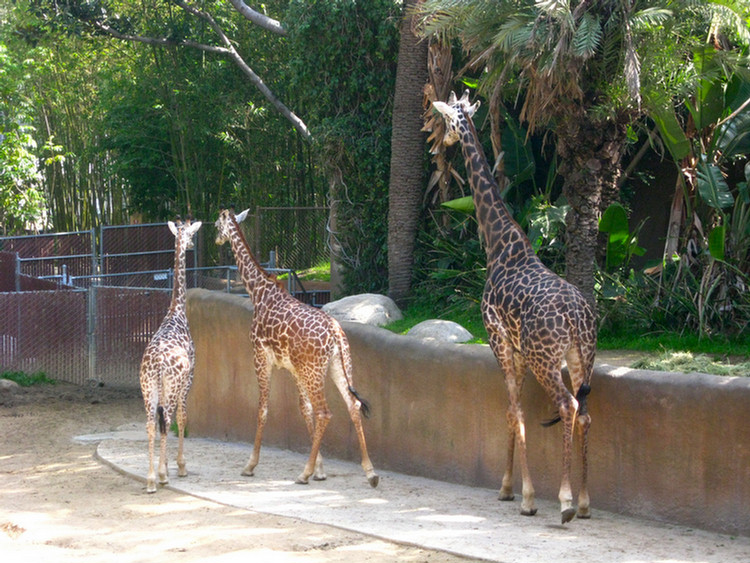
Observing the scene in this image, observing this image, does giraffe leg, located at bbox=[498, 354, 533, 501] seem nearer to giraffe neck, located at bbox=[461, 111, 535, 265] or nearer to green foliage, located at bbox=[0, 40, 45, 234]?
giraffe neck, located at bbox=[461, 111, 535, 265]

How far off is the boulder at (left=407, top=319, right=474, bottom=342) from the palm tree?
1508 millimetres

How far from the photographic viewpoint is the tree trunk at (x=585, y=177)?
31.0 feet

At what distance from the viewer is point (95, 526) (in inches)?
263

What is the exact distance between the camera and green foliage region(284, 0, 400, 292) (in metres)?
15.8

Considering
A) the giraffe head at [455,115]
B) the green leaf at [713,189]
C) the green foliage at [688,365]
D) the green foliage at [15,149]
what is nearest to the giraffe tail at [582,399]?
the green foliage at [688,365]

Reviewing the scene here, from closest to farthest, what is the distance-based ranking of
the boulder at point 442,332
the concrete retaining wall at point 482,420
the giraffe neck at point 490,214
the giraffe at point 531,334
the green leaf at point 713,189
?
the concrete retaining wall at point 482,420 → the giraffe at point 531,334 → the giraffe neck at point 490,214 → the green leaf at point 713,189 → the boulder at point 442,332

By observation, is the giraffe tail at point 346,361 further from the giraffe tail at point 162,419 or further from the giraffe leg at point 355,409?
the giraffe tail at point 162,419

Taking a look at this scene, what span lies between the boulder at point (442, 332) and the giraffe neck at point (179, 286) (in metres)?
2.88

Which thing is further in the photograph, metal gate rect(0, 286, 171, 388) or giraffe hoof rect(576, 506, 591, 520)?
metal gate rect(0, 286, 171, 388)

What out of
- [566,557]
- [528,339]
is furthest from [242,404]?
[566,557]

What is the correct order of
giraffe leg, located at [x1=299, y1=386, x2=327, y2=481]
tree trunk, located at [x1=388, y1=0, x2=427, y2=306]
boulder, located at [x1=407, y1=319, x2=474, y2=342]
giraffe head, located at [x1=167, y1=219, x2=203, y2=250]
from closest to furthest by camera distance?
giraffe leg, located at [x1=299, y1=386, x2=327, y2=481]
giraffe head, located at [x1=167, y1=219, x2=203, y2=250]
boulder, located at [x1=407, y1=319, x2=474, y2=342]
tree trunk, located at [x1=388, y1=0, x2=427, y2=306]

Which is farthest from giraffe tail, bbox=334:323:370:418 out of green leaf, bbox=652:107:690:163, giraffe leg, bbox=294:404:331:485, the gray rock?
the gray rock

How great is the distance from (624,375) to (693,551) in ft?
4.60

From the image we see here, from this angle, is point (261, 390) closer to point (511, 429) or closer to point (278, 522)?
point (278, 522)
